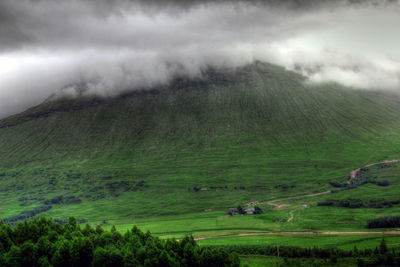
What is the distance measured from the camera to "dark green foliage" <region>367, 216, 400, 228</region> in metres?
155

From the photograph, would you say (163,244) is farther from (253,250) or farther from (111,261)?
(253,250)

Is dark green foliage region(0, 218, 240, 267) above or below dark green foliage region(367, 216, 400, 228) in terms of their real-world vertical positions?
above

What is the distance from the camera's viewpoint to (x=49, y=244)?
303 feet

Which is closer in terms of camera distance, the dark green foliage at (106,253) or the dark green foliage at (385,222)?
Answer: the dark green foliage at (106,253)

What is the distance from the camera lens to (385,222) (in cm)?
15638

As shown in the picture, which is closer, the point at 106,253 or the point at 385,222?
the point at 106,253

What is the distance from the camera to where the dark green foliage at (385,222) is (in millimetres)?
154775

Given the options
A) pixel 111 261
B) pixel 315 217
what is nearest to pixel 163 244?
pixel 111 261

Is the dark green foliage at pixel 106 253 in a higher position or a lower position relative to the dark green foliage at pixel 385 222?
higher

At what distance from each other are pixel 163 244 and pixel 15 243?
1722 inches

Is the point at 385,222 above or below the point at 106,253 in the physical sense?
below

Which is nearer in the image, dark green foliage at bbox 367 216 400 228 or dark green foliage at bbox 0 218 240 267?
dark green foliage at bbox 0 218 240 267

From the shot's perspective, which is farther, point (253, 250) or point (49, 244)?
point (253, 250)

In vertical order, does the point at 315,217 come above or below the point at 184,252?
below
